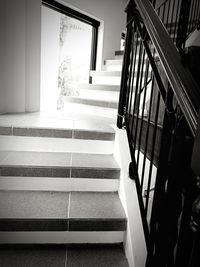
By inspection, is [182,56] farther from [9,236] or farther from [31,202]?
[9,236]

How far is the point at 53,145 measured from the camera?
6.25 ft

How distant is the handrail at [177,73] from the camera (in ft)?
1.85

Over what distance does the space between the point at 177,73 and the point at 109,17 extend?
4.19 metres

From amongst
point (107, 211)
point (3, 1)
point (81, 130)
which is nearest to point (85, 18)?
point (3, 1)

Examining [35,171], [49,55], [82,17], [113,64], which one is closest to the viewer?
[35,171]

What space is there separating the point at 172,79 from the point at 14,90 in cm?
243

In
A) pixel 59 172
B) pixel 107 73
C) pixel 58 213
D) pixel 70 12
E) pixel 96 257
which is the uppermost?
pixel 70 12

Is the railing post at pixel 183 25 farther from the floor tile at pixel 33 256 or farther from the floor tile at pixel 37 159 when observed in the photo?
the floor tile at pixel 33 256

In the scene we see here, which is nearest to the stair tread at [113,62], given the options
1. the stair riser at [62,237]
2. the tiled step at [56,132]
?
the tiled step at [56,132]

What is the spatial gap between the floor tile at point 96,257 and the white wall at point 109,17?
3.87 metres

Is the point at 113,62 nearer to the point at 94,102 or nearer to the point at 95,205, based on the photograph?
the point at 94,102

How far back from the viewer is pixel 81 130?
1886mm

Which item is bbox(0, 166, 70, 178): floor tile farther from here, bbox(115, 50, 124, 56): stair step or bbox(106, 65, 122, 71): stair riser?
bbox(115, 50, 124, 56): stair step

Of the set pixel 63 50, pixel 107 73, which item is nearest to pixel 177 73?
pixel 107 73
